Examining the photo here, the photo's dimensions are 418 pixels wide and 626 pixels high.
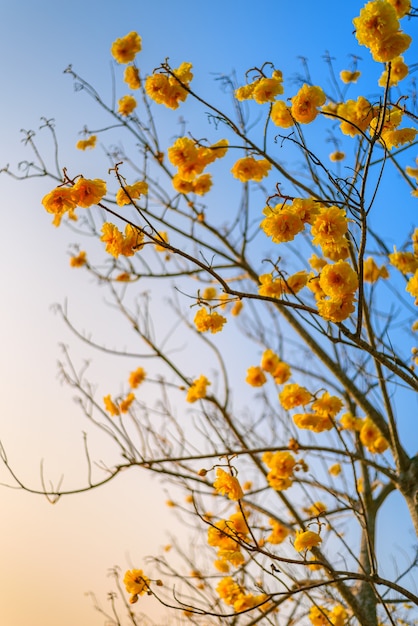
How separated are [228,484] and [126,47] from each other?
3098mm

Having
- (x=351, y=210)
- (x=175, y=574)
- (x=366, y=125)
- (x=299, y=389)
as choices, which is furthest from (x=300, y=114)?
(x=175, y=574)

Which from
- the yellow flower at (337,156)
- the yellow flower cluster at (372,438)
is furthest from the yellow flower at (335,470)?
the yellow flower at (337,156)

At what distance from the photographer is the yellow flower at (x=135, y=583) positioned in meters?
2.46

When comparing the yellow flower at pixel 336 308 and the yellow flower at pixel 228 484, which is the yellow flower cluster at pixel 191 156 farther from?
the yellow flower at pixel 228 484

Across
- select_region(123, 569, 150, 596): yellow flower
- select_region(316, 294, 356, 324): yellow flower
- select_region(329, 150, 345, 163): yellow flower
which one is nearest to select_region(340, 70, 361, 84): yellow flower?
select_region(329, 150, 345, 163): yellow flower

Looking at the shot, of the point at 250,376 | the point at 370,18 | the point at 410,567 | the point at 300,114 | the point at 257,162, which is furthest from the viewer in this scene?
the point at 250,376

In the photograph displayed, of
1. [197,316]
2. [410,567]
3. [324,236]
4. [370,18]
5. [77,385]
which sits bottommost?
[410,567]

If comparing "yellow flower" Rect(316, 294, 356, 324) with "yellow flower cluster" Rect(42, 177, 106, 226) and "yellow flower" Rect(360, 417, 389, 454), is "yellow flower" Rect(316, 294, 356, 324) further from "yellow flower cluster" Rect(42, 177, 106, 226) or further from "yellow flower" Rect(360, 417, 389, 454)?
"yellow flower" Rect(360, 417, 389, 454)

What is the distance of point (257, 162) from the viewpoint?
10.1 feet

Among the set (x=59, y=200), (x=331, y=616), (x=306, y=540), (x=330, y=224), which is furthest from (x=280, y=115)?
(x=331, y=616)

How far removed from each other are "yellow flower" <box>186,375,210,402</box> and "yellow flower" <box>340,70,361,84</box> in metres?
2.55

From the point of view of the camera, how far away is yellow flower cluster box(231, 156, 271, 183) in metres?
3.06

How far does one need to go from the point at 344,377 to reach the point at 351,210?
7.28 ft

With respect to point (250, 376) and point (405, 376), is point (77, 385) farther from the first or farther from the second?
point (405, 376)
